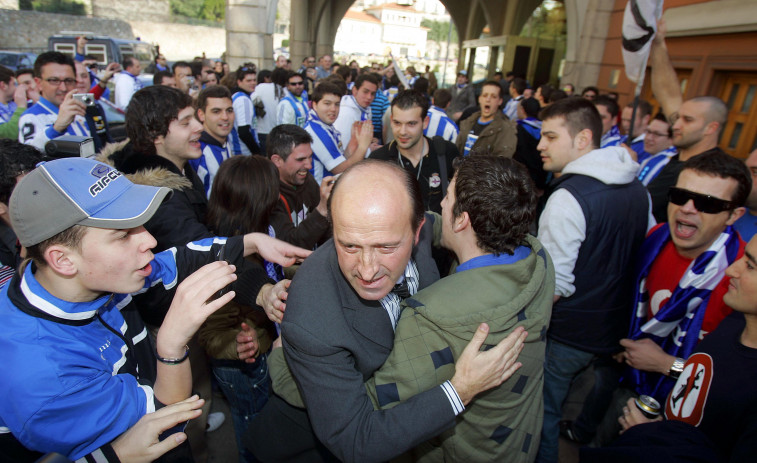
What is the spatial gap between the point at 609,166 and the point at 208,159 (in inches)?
133

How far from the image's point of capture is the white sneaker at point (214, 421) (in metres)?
3.00

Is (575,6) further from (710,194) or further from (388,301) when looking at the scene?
(388,301)

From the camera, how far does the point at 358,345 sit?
1.36 m

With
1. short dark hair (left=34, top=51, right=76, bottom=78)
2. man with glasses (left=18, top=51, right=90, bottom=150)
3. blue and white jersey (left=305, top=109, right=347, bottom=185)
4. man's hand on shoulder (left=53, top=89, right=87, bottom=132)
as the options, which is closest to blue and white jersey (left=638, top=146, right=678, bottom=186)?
blue and white jersey (left=305, top=109, right=347, bottom=185)

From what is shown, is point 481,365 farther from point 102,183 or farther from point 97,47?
point 97,47

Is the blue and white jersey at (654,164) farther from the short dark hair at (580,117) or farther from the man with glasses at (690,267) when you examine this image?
the man with glasses at (690,267)

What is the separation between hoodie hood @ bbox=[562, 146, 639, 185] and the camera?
239 cm

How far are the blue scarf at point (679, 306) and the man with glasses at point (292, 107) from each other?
456cm

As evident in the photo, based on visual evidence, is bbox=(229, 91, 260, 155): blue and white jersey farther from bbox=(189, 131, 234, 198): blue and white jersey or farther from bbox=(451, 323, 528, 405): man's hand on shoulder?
bbox=(451, 323, 528, 405): man's hand on shoulder

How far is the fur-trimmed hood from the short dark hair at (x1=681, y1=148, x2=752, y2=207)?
118 inches

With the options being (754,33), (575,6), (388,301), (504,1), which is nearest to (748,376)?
(388,301)

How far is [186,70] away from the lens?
27.4 feet

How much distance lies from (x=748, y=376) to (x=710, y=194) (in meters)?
1.12

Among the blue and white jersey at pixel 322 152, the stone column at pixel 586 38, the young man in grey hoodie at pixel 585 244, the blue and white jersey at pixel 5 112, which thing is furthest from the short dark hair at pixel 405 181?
the stone column at pixel 586 38
